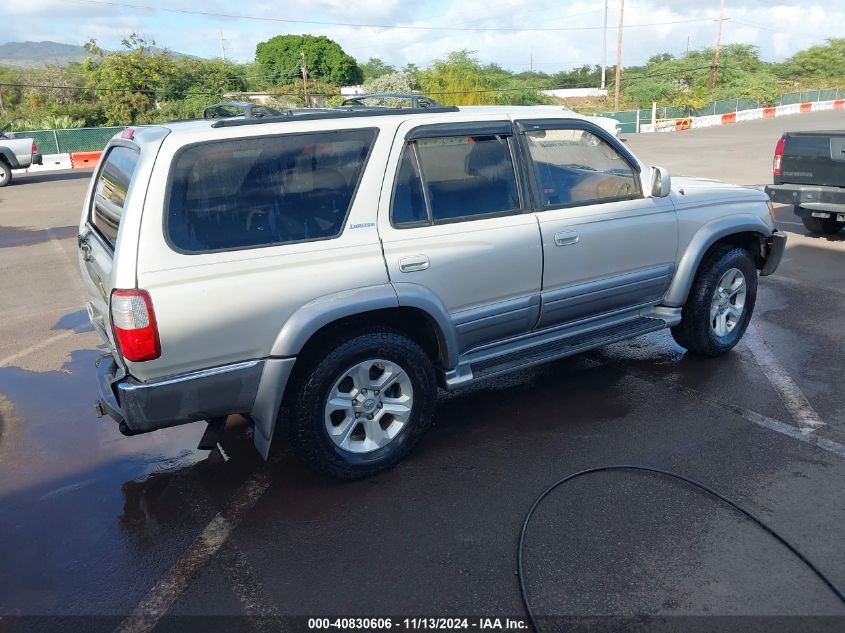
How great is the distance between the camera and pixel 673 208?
4707 mm

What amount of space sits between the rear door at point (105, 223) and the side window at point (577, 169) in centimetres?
231

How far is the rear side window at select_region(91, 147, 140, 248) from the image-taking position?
344cm

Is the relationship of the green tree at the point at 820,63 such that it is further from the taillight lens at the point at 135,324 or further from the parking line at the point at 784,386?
the taillight lens at the point at 135,324

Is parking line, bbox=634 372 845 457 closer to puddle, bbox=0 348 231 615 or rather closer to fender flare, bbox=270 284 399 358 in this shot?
fender flare, bbox=270 284 399 358

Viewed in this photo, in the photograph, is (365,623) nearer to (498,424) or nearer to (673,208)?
(498,424)

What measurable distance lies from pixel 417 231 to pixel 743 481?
2182 millimetres

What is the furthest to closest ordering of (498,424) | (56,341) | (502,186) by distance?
1. (56,341)
2. (498,424)
3. (502,186)

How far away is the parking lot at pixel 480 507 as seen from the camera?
2.88 meters

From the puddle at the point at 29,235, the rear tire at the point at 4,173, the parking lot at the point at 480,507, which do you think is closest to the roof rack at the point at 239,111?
the parking lot at the point at 480,507

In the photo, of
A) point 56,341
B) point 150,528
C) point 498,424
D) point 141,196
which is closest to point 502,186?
point 498,424

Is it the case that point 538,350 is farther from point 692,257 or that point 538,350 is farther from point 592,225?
point 692,257

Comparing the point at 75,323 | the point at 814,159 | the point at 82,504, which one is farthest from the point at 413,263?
the point at 814,159

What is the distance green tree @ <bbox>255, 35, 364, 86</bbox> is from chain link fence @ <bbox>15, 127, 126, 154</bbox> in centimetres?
6358

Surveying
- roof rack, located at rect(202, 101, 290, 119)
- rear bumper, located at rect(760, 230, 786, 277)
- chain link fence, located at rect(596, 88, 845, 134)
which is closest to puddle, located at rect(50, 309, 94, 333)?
roof rack, located at rect(202, 101, 290, 119)
